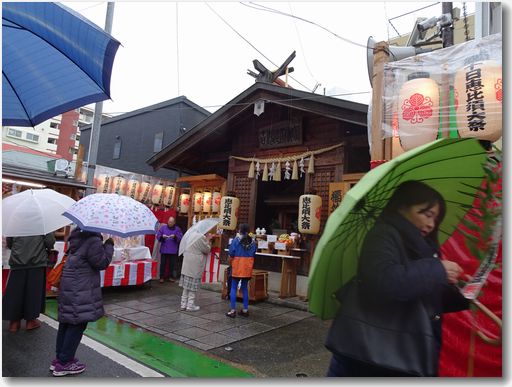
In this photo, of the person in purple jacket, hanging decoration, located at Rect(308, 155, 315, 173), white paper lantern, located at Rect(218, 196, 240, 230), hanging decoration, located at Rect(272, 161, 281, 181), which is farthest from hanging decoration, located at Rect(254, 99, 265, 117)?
the person in purple jacket

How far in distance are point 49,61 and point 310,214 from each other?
6.47m

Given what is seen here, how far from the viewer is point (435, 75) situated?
5.20 meters

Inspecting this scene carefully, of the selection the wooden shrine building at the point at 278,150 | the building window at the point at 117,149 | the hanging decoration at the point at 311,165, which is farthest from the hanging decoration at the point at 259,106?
the building window at the point at 117,149

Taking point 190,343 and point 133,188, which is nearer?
point 190,343

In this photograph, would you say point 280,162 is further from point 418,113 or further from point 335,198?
point 418,113

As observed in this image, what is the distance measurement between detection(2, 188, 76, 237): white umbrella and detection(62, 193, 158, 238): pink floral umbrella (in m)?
0.66

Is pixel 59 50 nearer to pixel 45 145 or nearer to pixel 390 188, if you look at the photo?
pixel 390 188

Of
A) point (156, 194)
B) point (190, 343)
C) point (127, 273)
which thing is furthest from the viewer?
point (156, 194)

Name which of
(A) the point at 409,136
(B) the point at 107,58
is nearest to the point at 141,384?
(B) the point at 107,58

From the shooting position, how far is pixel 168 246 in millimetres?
11859

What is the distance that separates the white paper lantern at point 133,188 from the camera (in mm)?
13227

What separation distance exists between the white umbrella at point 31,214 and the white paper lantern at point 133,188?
8.26 meters

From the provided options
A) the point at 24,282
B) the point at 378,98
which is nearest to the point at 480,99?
the point at 378,98

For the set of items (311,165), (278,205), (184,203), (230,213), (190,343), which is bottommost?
(190,343)
